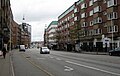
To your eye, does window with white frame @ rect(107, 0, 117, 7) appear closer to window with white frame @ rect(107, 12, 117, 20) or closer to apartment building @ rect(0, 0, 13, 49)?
window with white frame @ rect(107, 12, 117, 20)

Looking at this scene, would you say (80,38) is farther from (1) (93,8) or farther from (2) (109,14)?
(2) (109,14)

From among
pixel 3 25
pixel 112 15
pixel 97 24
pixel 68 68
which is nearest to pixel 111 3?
pixel 112 15

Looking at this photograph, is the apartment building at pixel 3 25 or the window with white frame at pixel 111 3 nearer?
the window with white frame at pixel 111 3

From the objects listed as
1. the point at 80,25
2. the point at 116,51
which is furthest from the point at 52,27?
the point at 116,51

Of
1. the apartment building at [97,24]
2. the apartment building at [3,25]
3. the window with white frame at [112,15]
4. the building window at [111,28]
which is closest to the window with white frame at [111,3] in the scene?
the apartment building at [97,24]

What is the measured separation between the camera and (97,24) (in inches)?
2746

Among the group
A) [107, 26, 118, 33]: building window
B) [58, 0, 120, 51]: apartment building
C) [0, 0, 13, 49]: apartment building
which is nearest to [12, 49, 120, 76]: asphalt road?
[58, 0, 120, 51]: apartment building

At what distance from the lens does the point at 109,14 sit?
204 ft

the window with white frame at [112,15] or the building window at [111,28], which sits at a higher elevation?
the window with white frame at [112,15]

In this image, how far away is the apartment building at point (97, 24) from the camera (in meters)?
60.0

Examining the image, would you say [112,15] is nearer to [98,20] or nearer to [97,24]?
[98,20]

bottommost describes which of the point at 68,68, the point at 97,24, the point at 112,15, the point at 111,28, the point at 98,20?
the point at 68,68

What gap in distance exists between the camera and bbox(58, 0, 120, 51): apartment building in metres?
60.0

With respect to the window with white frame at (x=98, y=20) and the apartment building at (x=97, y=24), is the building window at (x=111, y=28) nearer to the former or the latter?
the apartment building at (x=97, y=24)
